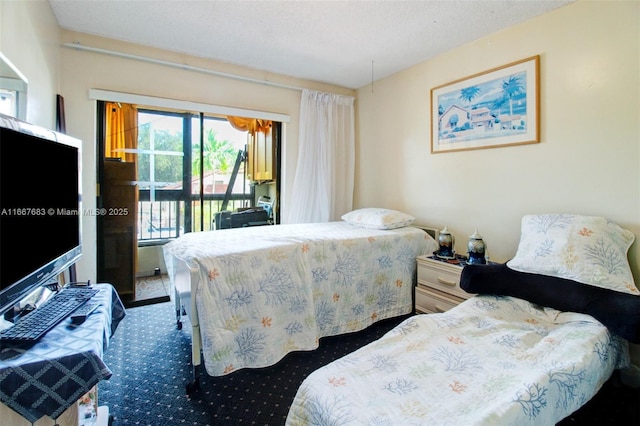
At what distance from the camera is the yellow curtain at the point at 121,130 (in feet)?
9.42

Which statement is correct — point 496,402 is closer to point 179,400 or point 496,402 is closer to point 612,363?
point 612,363

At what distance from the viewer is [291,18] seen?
7.68 ft

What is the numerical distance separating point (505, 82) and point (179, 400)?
3.10 m

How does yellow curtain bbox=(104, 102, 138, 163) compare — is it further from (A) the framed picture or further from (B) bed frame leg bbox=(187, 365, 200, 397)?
(A) the framed picture

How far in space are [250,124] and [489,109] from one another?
2421mm

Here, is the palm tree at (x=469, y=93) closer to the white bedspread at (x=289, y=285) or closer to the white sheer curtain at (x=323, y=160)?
the white bedspread at (x=289, y=285)

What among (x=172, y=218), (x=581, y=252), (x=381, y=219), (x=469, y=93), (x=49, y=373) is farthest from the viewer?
(x=172, y=218)

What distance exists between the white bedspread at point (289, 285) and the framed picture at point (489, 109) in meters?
0.94

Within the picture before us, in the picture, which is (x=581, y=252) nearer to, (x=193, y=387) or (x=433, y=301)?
(x=433, y=301)

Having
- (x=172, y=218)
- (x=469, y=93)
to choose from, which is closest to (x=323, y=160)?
(x=469, y=93)

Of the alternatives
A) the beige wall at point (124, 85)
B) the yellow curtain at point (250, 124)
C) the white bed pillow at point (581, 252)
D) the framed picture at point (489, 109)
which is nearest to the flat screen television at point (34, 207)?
the beige wall at point (124, 85)

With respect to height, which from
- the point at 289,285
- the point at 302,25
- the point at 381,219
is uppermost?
the point at 302,25

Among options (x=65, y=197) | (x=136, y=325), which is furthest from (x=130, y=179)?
(x=65, y=197)

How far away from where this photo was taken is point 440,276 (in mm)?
2451
